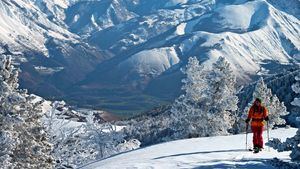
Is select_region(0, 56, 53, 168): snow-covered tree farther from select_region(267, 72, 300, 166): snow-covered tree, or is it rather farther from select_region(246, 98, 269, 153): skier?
select_region(267, 72, 300, 166): snow-covered tree

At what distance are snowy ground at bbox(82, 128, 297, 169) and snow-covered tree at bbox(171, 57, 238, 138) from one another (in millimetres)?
20211

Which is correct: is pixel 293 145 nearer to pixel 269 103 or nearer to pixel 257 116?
pixel 257 116

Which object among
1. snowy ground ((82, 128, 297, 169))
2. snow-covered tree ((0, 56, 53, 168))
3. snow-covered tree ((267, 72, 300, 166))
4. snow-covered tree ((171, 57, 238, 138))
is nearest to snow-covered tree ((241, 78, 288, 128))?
snow-covered tree ((171, 57, 238, 138))

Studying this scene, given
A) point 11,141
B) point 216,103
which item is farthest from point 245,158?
point 216,103

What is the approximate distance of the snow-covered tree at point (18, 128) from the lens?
34.4 metres

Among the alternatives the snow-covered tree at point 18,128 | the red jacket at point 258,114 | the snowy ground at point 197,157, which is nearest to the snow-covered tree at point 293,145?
the snowy ground at point 197,157

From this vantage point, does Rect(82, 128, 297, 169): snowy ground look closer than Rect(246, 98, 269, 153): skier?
Yes

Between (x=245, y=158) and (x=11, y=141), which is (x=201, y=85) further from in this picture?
(x=245, y=158)

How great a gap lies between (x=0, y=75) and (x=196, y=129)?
2470cm

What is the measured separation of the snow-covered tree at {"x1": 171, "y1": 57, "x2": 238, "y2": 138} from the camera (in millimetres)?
55312

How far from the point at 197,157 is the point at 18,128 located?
48.1 ft

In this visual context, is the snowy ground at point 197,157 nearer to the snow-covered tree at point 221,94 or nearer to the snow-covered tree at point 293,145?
the snow-covered tree at point 293,145

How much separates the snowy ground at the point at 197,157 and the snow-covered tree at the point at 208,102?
2021 centimetres

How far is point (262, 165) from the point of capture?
79.0ft
